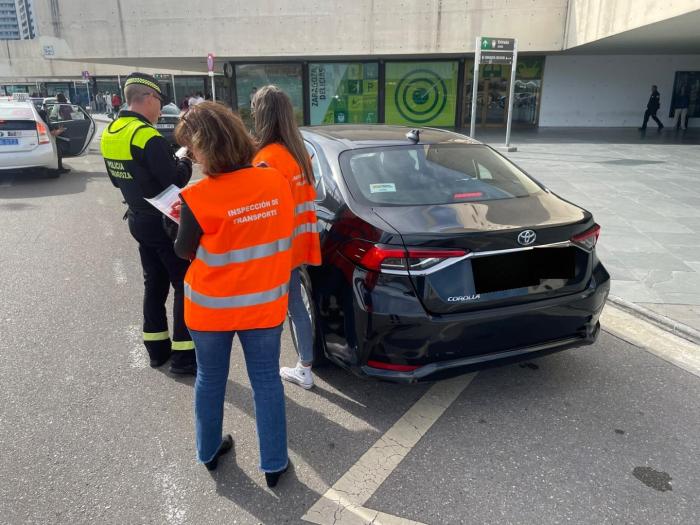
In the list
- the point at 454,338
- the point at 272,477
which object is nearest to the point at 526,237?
the point at 454,338

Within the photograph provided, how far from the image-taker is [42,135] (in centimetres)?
1091

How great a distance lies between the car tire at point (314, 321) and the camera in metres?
3.30

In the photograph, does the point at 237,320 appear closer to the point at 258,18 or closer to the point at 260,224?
the point at 260,224

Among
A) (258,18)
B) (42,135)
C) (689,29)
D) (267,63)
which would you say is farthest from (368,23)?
(42,135)

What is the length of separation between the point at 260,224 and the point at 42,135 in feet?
35.2

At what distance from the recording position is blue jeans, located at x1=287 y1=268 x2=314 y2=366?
10.8 feet

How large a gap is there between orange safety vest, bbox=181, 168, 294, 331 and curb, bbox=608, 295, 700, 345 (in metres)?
3.34

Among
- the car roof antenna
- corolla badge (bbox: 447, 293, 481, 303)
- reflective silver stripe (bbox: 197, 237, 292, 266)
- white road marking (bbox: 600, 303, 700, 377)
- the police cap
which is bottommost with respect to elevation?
white road marking (bbox: 600, 303, 700, 377)

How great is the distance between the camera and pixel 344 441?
291cm

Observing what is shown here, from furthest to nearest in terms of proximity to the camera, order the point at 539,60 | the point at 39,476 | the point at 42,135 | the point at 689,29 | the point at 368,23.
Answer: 1. the point at 539,60
2. the point at 368,23
3. the point at 689,29
4. the point at 42,135
5. the point at 39,476

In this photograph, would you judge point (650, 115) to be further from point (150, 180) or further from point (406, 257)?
point (150, 180)

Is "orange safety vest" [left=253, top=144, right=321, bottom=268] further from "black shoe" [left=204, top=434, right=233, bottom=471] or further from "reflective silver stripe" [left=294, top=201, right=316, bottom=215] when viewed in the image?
"black shoe" [left=204, top=434, right=233, bottom=471]

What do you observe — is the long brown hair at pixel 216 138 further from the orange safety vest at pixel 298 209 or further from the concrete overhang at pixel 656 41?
the concrete overhang at pixel 656 41

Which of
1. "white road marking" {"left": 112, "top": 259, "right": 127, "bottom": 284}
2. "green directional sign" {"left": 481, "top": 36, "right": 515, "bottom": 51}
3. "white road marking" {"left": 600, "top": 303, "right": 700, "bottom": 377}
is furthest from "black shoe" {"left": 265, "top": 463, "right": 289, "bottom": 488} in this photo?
"green directional sign" {"left": 481, "top": 36, "right": 515, "bottom": 51}
